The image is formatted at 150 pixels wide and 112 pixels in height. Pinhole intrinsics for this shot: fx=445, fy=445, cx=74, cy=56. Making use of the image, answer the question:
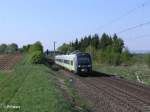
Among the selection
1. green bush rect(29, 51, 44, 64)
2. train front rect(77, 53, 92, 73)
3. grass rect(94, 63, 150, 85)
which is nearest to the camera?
grass rect(94, 63, 150, 85)

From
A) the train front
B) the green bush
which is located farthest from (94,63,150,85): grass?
the green bush

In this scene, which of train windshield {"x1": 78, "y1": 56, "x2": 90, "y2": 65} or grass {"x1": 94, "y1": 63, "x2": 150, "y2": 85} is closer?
grass {"x1": 94, "y1": 63, "x2": 150, "y2": 85}

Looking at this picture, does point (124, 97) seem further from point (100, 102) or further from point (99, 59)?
point (99, 59)

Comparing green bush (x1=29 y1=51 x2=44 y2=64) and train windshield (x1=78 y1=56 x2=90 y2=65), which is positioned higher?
green bush (x1=29 y1=51 x2=44 y2=64)

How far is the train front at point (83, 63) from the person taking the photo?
164 ft

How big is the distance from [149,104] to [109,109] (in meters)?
2.64

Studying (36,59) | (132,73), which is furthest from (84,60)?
(36,59)

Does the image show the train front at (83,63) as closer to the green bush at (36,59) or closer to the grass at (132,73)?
the grass at (132,73)

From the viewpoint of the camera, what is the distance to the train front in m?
50.1

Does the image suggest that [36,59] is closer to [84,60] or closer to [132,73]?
[84,60]

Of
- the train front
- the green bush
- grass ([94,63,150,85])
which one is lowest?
grass ([94,63,150,85])

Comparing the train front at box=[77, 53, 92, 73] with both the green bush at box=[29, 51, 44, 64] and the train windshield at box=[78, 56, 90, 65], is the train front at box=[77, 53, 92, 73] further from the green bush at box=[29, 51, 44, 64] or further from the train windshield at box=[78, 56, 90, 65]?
the green bush at box=[29, 51, 44, 64]

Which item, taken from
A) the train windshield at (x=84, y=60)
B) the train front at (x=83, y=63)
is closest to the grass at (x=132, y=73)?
the train front at (x=83, y=63)

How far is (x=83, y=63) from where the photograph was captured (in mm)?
50250
